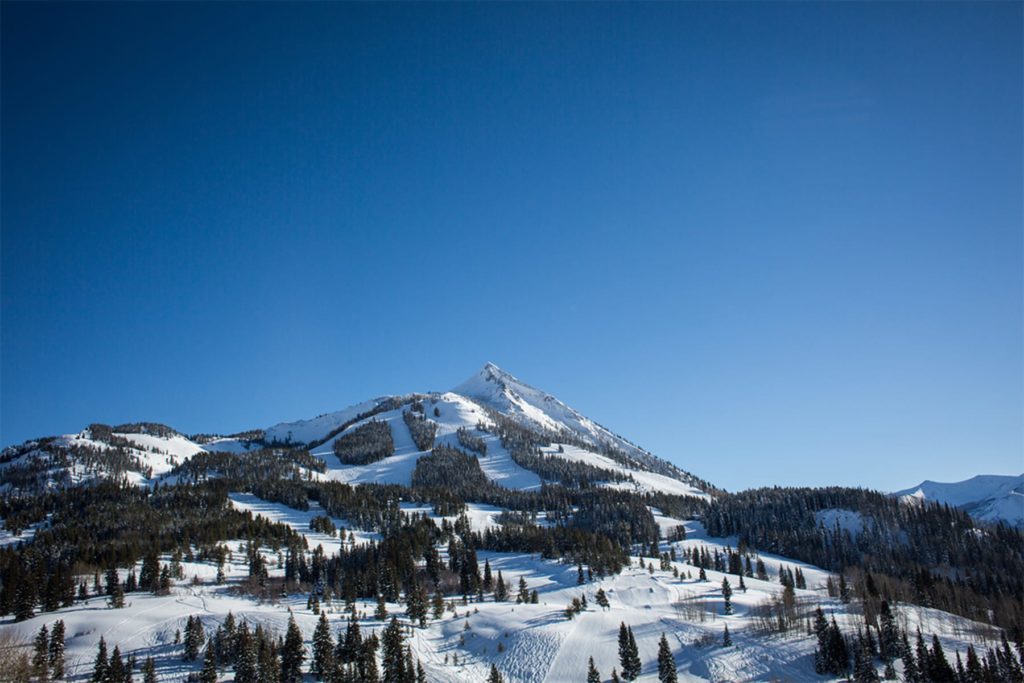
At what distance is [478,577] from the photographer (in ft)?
500

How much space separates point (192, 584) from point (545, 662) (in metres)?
89.2

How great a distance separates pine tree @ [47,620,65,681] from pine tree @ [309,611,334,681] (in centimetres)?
3586

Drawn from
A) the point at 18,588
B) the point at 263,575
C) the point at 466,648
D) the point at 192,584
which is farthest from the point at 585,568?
the point at 18,588

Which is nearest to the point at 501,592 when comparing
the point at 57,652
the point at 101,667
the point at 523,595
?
the point at 523,595

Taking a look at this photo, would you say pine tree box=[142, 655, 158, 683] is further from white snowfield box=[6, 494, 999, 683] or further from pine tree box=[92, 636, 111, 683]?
pine tree box=[92, 636, 111, 683]

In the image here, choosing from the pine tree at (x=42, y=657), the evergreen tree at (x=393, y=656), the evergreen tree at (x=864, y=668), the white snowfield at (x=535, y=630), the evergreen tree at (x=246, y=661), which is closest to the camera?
the pine tree at (x=42, y=657)

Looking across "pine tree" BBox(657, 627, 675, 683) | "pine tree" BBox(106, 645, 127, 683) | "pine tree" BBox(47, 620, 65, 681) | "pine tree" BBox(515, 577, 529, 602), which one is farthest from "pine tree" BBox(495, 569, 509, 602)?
"pine tree" BBox(47, 620, 65, 681)

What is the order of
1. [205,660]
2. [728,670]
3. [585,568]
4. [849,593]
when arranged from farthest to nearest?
[585,568], [849,593], [728,670], [205,660]

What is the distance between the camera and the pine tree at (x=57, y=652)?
A: 90375 mm

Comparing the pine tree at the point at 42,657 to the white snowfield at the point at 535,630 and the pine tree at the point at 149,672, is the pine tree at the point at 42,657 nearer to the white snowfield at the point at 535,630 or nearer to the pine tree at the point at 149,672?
the white snowfield at the point at 535,630

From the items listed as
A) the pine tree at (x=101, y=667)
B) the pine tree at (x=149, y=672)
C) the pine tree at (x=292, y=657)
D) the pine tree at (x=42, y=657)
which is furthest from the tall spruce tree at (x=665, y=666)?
the pine tree at (x=42, y=657)

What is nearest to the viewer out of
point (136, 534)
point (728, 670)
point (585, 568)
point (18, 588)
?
point (728, 670)

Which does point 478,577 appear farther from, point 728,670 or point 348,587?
point 728,670

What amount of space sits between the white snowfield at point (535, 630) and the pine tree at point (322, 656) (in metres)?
8.55
